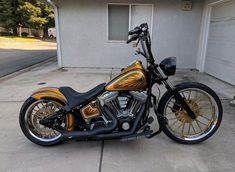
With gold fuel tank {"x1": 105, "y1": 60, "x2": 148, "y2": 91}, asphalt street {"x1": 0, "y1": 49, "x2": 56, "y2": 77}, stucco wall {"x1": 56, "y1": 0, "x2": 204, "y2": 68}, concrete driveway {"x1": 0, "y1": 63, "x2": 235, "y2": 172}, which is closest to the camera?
A: concrete driveway {"x1": 0, "y1": 63, "x2": 235, "y2": 172}

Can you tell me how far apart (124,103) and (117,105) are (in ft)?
0.27

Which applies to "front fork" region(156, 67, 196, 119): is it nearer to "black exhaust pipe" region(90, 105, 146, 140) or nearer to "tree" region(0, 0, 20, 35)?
"black exhaust pipe" region(90, 105, 146, 140)

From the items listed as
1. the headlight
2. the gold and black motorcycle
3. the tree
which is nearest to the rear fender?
the gold and black motorcycle

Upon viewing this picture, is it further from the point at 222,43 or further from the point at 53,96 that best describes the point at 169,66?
the point at 222,43

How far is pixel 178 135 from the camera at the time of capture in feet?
8.39

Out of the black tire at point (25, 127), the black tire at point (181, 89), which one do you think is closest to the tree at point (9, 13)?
the black tire at point (25, 127)

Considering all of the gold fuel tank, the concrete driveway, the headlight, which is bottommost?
the concrete driveway

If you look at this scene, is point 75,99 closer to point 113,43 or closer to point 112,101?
point 112,101

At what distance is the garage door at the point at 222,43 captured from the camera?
5.34 m

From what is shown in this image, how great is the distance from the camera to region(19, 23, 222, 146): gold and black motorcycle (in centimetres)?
228

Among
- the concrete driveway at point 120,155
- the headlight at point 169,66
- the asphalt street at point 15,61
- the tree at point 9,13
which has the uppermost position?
the tree at point 9,13

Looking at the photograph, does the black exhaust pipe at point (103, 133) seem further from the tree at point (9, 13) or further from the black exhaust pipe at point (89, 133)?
the tree at point (9, 13)

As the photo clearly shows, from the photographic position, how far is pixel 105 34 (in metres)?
7.05

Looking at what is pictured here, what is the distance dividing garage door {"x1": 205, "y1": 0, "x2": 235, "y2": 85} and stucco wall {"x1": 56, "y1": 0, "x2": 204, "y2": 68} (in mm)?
636
